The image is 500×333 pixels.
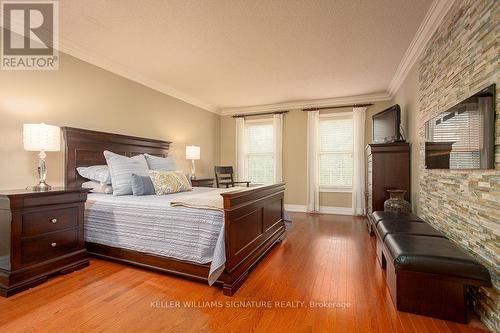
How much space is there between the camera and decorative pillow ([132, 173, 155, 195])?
9.19ft

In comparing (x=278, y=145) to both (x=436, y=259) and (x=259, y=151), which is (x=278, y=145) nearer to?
(x=259, y=151)

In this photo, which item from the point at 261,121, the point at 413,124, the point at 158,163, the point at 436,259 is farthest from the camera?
the point at 261,121

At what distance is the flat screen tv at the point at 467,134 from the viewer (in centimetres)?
156

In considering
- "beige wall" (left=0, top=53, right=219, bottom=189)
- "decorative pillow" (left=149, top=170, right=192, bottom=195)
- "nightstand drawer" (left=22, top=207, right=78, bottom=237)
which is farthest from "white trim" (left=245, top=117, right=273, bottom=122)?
"nightstand drawer" (left=22, top=207, right=78, bottom=237)

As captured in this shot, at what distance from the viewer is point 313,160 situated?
211 inches

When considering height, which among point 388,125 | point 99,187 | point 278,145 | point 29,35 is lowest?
point 99,187

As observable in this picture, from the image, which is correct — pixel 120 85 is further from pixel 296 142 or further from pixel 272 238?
pixel 296 142

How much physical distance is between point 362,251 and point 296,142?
10.1 feet

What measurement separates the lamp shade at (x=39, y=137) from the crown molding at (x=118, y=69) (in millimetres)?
1134

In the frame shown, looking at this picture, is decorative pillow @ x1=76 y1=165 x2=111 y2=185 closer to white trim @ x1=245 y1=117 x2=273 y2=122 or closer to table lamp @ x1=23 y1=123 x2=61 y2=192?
table lamp @ x1=23 y1=123 x2=61 y2=192

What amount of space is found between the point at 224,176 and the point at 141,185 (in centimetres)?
285

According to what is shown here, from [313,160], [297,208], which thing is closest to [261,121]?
[313,160]

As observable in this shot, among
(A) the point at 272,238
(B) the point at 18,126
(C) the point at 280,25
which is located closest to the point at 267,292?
(A) the point at 272,238

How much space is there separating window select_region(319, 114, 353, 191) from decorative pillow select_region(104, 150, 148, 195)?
3.74m
